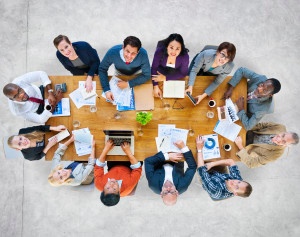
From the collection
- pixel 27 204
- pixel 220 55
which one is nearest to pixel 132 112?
pixel 220 55

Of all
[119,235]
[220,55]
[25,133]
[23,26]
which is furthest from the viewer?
[23,26]

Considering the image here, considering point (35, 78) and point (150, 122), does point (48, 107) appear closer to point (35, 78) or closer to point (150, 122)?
point (35, 78)

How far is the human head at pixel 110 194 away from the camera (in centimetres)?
241

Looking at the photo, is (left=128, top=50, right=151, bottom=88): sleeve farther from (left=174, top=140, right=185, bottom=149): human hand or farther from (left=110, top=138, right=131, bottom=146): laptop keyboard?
(left=174, top=140, right=185, bottom=149): human hand

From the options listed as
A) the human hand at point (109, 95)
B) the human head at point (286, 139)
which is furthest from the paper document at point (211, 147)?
Result: the human hand at point (109, 95)

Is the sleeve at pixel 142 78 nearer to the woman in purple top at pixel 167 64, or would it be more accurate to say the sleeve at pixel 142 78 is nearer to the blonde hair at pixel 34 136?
the woman in purple top at pixel 167 64

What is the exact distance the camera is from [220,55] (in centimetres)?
251

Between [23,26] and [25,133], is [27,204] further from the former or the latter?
[23,26]

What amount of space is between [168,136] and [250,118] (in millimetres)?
800

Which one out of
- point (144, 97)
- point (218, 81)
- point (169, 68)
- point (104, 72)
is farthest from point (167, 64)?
point (104, 72)

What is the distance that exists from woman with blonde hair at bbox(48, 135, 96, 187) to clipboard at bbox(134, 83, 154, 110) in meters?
0.58

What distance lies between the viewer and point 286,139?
252 cm

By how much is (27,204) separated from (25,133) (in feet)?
4.26

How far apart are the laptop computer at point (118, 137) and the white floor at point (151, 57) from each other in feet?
3.28
